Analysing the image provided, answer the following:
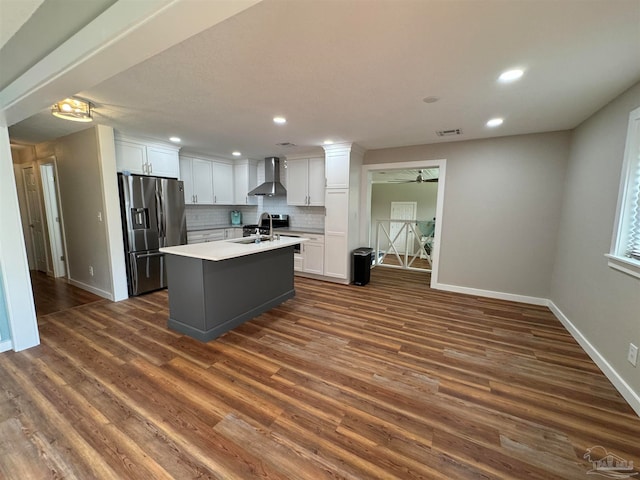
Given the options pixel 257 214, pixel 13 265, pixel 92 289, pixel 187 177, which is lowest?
pixel 92 289

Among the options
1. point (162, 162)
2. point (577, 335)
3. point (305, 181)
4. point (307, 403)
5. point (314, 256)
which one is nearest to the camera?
point (307, 403)

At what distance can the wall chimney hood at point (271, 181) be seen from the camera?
216 inches

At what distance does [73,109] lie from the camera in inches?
102

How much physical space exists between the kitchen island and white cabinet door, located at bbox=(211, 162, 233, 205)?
291 cm

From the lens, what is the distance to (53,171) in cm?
432

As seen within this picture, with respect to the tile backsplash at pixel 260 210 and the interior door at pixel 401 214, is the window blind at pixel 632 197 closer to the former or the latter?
the tile backsplash at pixel 260 210

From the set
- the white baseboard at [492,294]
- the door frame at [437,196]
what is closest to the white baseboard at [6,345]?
the door frame at [437,196]

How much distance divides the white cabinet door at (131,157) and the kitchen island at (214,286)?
6.77ft

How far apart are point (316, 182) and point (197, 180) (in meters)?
2.52

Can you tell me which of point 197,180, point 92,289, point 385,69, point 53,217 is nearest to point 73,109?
point 197,180

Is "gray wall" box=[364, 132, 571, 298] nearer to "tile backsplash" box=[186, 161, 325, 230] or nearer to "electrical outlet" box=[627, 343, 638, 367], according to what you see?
"electrical outlet" box=[627, 343, 638, 367]

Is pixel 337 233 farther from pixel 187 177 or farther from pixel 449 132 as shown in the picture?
pixel 187 177

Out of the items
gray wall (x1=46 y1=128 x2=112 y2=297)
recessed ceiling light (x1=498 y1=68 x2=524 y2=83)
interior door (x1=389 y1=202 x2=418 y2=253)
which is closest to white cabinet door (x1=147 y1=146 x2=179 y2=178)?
gray wall (x1=46 y1=128 x2=112 y2=297)

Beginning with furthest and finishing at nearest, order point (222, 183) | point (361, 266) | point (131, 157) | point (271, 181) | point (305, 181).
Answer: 1. point (222, 183)
2. point (271, 181)
3. point (305, 181)
4. point (361, 266)
5. point (131, 157)
